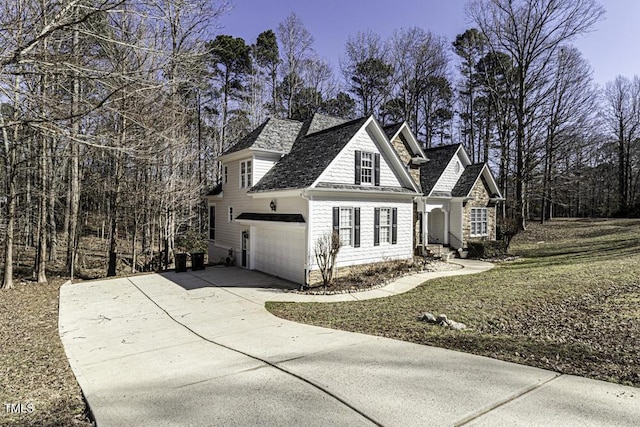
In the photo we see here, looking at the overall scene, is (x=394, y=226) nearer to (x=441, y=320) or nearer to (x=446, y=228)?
(x=446, y=228)

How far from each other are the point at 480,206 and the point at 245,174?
14.6 meters

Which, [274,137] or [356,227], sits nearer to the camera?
[356,227]

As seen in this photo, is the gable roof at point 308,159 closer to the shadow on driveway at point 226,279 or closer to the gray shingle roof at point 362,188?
the gray shingle roof at point 362,188

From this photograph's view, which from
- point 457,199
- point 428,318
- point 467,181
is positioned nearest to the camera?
point 428,318

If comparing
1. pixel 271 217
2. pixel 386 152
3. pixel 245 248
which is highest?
pixel 386 152

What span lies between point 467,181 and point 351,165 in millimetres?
10673

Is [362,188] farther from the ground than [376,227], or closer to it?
farther from the ground

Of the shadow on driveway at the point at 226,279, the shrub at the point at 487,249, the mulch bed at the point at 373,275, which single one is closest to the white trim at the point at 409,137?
the shrub at the point at 487,249

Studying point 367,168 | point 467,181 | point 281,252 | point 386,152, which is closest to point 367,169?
point 367,168

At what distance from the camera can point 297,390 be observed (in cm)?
460

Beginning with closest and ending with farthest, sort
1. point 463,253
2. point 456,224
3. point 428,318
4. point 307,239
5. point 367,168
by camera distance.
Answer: point 428,318
point 307,239
point 367,168
point 463,253
point 456,224

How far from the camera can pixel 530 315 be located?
806 cm

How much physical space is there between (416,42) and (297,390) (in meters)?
34.1

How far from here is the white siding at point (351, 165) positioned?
13750 mm
